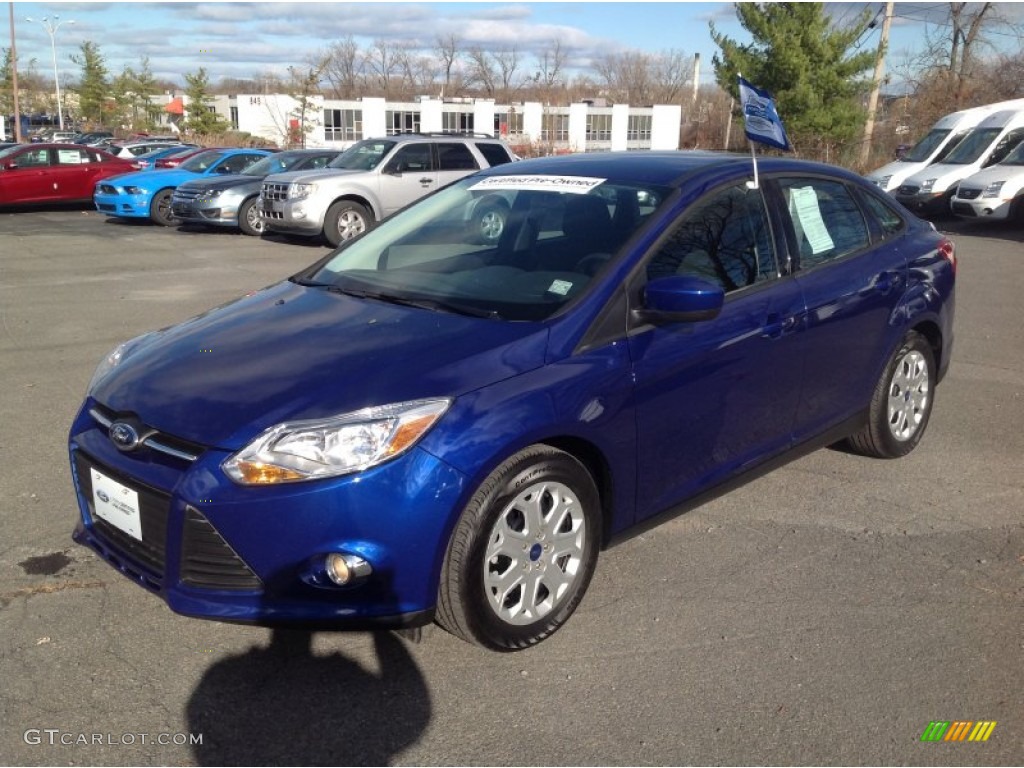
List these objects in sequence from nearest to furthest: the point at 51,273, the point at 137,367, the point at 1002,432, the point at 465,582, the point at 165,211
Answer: the point at 465,582
the point at 137,367
the point at 1002,432
the point at 51,273
the point at 165,211

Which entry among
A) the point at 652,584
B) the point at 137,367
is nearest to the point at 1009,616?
the point at 652,584

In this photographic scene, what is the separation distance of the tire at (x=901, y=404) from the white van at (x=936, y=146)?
1627 cm

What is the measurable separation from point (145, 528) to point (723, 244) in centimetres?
255

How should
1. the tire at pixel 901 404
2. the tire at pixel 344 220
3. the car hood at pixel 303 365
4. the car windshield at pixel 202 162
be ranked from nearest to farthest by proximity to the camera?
the car hood at pixel 303 365 < the tire at pixel 901 404 < the tire at pixel 344 220 < the car windshield at pixel 202 162

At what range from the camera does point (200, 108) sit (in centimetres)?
5178

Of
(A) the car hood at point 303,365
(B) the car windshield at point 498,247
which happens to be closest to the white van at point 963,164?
(B) the car windshield at point 498,247

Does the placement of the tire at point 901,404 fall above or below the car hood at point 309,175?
below

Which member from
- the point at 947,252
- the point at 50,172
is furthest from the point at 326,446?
the point at 50,172

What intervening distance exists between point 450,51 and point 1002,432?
8980cm

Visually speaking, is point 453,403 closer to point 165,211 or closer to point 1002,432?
point 1002,432

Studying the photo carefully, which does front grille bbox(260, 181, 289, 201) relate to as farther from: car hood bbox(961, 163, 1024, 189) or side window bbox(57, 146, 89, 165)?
car hood bbox(961, 163, 1024, 189)

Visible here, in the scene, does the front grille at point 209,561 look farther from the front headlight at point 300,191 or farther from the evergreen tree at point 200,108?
the evergreen tree at point 200,108

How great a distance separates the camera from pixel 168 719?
112 inches

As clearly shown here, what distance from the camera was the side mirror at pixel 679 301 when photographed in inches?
133
